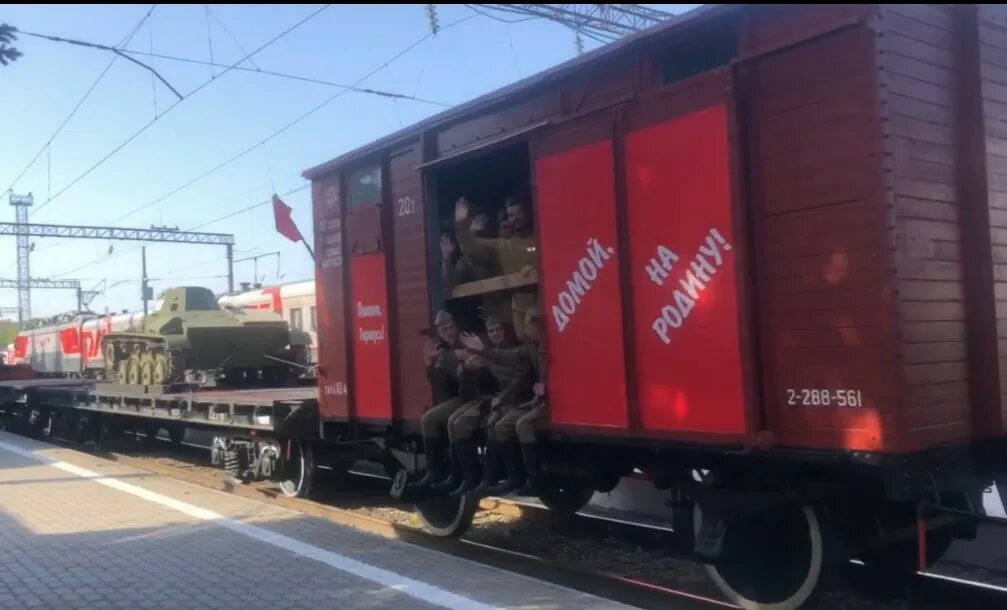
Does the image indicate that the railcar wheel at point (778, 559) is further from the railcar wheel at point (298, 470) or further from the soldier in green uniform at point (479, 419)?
A: the railcar wheel at point (298, 470)

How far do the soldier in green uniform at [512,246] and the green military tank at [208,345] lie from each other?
929cm

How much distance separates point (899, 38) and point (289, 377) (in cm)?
1416

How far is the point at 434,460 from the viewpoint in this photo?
7.09m

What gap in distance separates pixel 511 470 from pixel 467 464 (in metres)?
0.48

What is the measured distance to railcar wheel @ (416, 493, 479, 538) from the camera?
24.7 feet

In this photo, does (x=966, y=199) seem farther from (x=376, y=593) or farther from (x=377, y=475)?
(x=377, y=475)

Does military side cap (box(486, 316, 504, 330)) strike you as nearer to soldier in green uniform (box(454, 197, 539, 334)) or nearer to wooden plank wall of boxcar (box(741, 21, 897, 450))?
soldier in green uniform (box(454, 197, 539, 334))

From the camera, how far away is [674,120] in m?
5.07

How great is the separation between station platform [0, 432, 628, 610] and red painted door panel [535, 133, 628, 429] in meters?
1.18

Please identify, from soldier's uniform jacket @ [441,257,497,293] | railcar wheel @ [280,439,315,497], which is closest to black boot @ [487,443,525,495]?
soldier's uniform jacket @ [441,257,497,293]

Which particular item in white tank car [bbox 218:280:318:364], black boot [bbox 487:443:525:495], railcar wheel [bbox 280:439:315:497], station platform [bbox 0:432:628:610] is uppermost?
white tank car [bbox 218:280:318:364]

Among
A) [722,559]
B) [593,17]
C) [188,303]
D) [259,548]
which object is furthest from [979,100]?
[188,303]

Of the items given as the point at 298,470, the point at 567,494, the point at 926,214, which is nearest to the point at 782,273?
the point at 926,214

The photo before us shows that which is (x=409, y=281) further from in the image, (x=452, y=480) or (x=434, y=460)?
(x=452, y=480)
